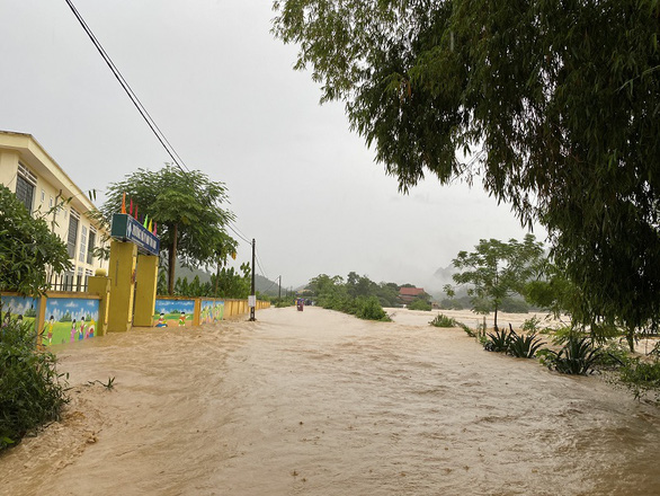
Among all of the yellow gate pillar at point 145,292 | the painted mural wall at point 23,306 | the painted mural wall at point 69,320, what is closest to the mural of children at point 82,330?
the painted mural wall at point 69,320

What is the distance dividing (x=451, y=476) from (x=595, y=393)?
5.39m

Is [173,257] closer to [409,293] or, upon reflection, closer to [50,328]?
[50,328]

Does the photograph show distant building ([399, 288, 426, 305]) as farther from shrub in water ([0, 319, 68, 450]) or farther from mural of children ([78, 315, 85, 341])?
shrub in water ([0, 319, 68, 450])

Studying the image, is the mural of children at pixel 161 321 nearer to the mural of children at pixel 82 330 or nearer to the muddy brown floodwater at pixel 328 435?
the mural of children at pixel 82 330

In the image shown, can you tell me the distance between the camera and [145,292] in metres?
14.6

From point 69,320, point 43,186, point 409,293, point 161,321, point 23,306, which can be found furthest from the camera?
point 409,293

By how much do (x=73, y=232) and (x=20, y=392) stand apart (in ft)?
84.8

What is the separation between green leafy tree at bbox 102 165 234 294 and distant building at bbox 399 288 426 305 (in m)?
79.8

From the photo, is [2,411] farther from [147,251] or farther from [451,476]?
[147,251]

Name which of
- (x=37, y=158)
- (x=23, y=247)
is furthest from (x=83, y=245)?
(x=23, y=247)

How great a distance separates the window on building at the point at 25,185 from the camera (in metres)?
17.1

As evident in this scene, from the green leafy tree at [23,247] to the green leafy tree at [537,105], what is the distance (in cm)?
458

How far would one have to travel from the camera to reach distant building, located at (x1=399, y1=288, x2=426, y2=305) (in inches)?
3900

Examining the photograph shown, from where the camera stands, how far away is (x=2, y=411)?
3992 mm
